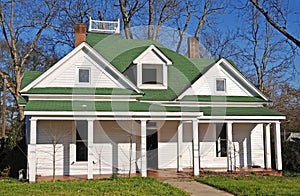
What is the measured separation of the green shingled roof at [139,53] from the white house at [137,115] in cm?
6

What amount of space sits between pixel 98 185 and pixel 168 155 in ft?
21.4

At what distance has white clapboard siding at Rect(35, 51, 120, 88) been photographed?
17.8m

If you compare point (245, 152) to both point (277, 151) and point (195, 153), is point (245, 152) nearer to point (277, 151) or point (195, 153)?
point (277, 151)

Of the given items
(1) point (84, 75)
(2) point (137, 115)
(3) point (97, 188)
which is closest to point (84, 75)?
(1) point (84, 75)

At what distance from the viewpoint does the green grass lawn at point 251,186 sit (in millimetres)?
12078

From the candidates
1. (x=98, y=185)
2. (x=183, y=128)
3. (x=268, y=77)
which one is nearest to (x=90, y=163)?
(x=98, y=185)

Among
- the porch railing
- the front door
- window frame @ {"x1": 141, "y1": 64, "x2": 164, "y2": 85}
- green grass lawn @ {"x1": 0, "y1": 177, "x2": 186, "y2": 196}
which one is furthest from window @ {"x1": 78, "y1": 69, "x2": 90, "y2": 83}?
the porch railing

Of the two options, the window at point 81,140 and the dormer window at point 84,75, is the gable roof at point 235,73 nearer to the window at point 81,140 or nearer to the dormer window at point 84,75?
the dormer window at point 84,75

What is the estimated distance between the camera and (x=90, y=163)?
15695 mm

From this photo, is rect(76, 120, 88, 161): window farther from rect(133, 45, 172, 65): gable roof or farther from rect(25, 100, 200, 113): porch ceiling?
rect(133, 45, 172, 65): gable roof

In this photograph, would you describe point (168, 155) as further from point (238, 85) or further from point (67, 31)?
point (67, 31)

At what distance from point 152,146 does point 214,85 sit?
489 cm

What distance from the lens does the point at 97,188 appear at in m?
13.0

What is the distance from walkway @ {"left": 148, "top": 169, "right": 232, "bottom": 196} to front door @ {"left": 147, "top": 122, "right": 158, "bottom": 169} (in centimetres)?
108
